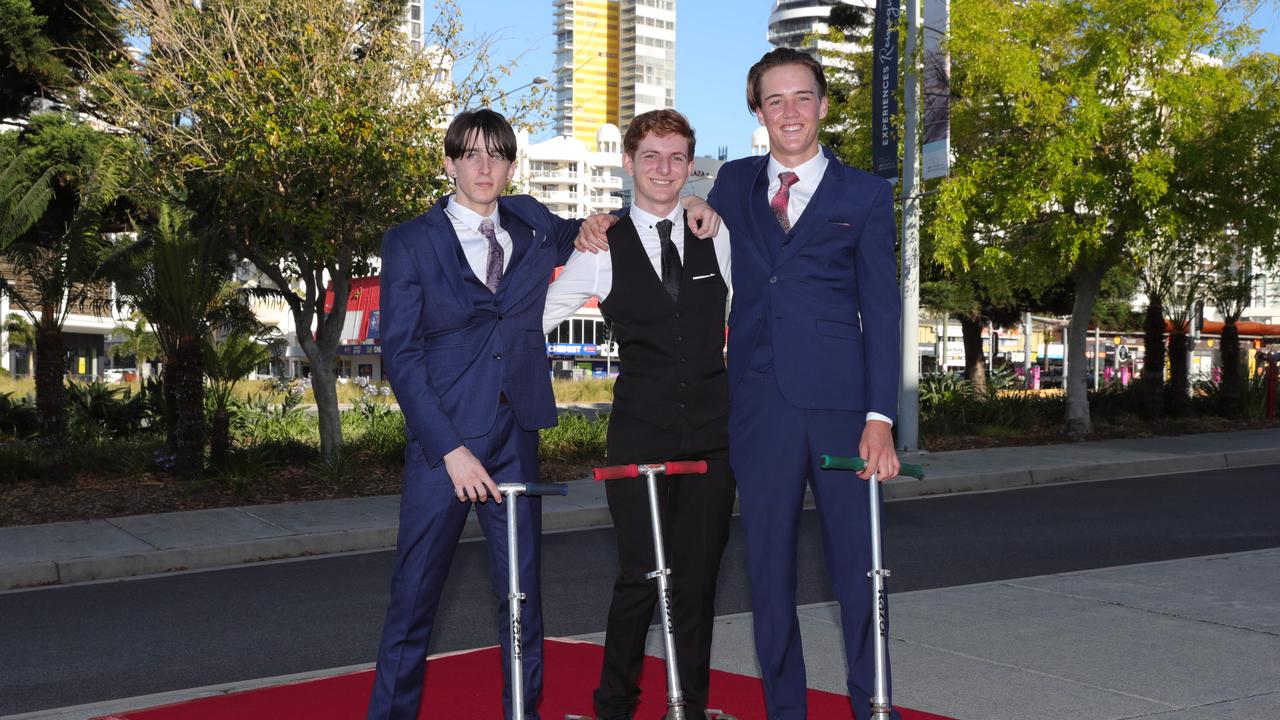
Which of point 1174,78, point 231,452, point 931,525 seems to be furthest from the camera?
point 1174,78

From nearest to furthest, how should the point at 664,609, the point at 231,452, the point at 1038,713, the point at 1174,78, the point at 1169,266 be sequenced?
1. the point at 664,609
2. the point at 1038,713
3. the point at 231,452
4. the point at 1174,78
5. the point at 1169,266

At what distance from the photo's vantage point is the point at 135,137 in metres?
13.5

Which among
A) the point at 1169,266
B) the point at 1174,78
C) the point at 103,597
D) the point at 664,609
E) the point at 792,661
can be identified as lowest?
the point at 103,597

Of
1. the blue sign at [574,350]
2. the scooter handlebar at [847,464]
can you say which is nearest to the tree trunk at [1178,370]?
the scooter handlebar at [847,464]

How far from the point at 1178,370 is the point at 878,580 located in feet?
60.8

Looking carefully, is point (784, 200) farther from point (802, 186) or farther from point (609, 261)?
point (609, 261)

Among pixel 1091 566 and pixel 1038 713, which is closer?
pixel 1038 713

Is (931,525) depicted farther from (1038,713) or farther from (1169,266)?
(1169,266)

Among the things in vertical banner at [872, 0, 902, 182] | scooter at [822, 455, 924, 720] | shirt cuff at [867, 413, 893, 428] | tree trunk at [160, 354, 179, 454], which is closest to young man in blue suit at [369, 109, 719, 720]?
shirt cuff at [867, 413, 893, 428]

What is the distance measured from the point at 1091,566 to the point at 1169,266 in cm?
1311

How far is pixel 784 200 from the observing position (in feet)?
12.6

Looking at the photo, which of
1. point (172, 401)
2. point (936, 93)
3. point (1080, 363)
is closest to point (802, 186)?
point (172, 401)

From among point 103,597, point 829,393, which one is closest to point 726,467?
point 829,393

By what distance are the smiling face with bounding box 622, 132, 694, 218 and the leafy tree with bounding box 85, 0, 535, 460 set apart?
27.9 ft
